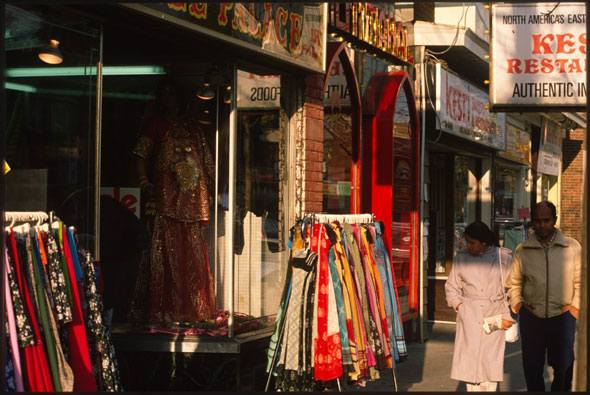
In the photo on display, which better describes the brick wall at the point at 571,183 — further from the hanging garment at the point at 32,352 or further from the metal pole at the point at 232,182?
the hanging garment at the point at 32,352

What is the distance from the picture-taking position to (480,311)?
311 inches

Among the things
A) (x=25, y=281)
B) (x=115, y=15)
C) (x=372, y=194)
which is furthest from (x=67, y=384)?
(x=372, y=194)

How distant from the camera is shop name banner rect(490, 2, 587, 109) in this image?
902 cm

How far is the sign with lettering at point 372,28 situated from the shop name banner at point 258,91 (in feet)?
4.41

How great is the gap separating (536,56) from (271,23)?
2.65m

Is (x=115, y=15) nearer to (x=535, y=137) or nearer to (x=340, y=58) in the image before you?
(x=340, y=58)

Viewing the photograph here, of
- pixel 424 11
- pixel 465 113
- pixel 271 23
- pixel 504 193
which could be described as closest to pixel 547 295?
pixel 271 23

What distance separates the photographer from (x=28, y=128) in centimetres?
651

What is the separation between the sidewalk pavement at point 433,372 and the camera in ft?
32.0

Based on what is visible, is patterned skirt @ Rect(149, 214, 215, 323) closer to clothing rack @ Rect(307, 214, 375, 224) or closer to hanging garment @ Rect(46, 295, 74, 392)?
clothing rack @ Rect(307, 214, 375, 224)

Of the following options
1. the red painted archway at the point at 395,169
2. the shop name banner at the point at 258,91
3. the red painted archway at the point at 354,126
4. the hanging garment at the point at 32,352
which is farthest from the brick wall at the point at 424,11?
the hanging garment at the point at 32,352

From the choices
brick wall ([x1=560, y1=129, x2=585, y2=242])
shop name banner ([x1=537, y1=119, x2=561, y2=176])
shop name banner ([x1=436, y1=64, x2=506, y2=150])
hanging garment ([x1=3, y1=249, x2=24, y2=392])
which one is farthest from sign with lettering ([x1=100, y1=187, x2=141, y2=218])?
brick wall ([x1=560, y1=129, x2=585, y2=242])

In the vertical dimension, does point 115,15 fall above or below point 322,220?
above

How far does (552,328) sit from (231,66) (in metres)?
3.53
